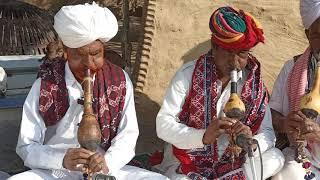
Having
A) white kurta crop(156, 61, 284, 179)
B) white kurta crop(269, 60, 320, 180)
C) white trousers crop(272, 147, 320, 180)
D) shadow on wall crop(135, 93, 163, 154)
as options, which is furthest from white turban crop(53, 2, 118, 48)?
shadow on wall crop(135, 93, 163, 154)

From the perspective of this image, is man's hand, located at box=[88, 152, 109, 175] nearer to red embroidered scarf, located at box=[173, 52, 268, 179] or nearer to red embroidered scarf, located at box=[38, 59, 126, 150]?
red embroidered scarf, located at box=[38, 59, 126, 150]

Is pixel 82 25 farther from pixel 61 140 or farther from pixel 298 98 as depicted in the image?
pixel 298 98

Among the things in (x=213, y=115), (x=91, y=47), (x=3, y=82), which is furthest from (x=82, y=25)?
(x=3, y=82)

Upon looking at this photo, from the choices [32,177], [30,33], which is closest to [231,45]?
[32,177]

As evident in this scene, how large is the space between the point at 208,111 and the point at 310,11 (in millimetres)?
905

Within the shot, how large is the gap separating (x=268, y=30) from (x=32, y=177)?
8.79ft

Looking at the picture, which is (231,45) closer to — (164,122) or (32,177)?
(164,122)

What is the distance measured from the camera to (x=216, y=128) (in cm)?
356

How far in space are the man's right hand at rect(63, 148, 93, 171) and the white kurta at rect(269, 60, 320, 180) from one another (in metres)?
1.36

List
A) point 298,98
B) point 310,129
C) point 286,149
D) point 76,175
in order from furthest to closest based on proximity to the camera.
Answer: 1. point 286,149
2. point 298,98
3. point 76,175
4. point 310,129

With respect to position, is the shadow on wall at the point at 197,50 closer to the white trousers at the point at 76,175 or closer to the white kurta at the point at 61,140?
the white kurta at the point at 61,140

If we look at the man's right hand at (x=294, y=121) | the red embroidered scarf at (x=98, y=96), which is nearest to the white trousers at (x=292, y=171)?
the man's right hand at (x=294, y=121)

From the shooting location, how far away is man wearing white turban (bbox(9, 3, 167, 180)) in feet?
12.0

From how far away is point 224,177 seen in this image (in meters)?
3.95
